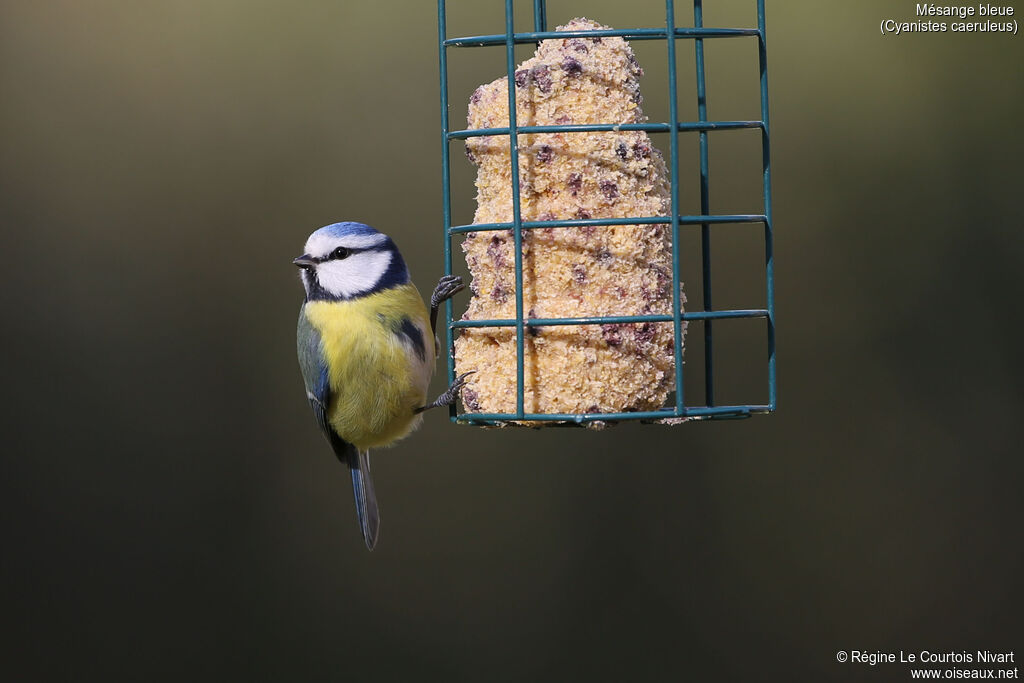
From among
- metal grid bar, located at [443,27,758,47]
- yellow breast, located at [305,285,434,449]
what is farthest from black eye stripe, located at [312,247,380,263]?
metal grid bar, located at [443,27,758,47]

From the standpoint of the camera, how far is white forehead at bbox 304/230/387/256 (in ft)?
11.7

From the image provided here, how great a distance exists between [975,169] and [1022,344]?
92 centimetres

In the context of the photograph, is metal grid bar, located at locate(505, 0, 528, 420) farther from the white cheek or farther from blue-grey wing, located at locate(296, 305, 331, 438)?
blue-grey wing, located at locate(296, 305, 331, 438)

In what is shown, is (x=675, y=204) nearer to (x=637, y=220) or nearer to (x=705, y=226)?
(x=637, y=220)

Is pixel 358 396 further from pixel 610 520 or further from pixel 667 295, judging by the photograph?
pixel 610 520

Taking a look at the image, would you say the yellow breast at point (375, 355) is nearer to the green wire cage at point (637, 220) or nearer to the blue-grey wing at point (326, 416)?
the blue-grey wing at point (326, 416)

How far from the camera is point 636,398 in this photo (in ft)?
10.4

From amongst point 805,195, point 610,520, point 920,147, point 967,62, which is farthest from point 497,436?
point 967,62

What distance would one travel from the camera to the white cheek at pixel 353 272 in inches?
143

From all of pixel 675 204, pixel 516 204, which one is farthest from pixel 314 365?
pixel 675 204

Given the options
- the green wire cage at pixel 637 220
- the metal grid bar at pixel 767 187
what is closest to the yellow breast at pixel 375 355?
the green wire cage at pixel 637 220

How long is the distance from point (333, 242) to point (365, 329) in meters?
0.27

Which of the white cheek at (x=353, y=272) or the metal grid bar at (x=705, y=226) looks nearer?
the metal grid bar at (x=705, y=226)

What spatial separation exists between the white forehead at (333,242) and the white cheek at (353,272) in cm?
3
